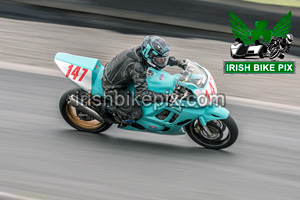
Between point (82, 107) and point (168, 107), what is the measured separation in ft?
4.28

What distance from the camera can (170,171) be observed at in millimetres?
6211

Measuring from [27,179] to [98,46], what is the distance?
17.7ft

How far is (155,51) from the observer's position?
5.83m

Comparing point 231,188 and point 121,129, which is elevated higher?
point 121,129

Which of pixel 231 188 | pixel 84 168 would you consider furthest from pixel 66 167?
pixel 231 188

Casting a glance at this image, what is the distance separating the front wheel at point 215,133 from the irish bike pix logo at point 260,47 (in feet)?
11.5

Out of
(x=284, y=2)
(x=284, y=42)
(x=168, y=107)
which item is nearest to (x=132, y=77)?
(x=168, y=107)

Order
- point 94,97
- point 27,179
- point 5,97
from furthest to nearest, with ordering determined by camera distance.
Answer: point 5,97 < point 94,97 < point 27,179

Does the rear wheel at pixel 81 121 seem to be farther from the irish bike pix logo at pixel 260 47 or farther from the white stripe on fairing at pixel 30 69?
the irish bike pix logo at pixel 260 47

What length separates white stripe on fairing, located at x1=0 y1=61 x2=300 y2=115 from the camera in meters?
8.38

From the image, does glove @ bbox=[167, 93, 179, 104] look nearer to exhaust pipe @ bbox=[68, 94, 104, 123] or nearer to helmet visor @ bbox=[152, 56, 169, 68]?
helmet visor @ bbox=[152, 56, 169, 68]

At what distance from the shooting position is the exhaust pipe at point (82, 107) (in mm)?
6668

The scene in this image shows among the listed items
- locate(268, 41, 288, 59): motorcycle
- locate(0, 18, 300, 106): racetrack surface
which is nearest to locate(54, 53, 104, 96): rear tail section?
locate(0, 18, 300, 106): racetrack surface

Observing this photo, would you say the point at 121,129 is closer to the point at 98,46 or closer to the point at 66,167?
the point at 66,167
